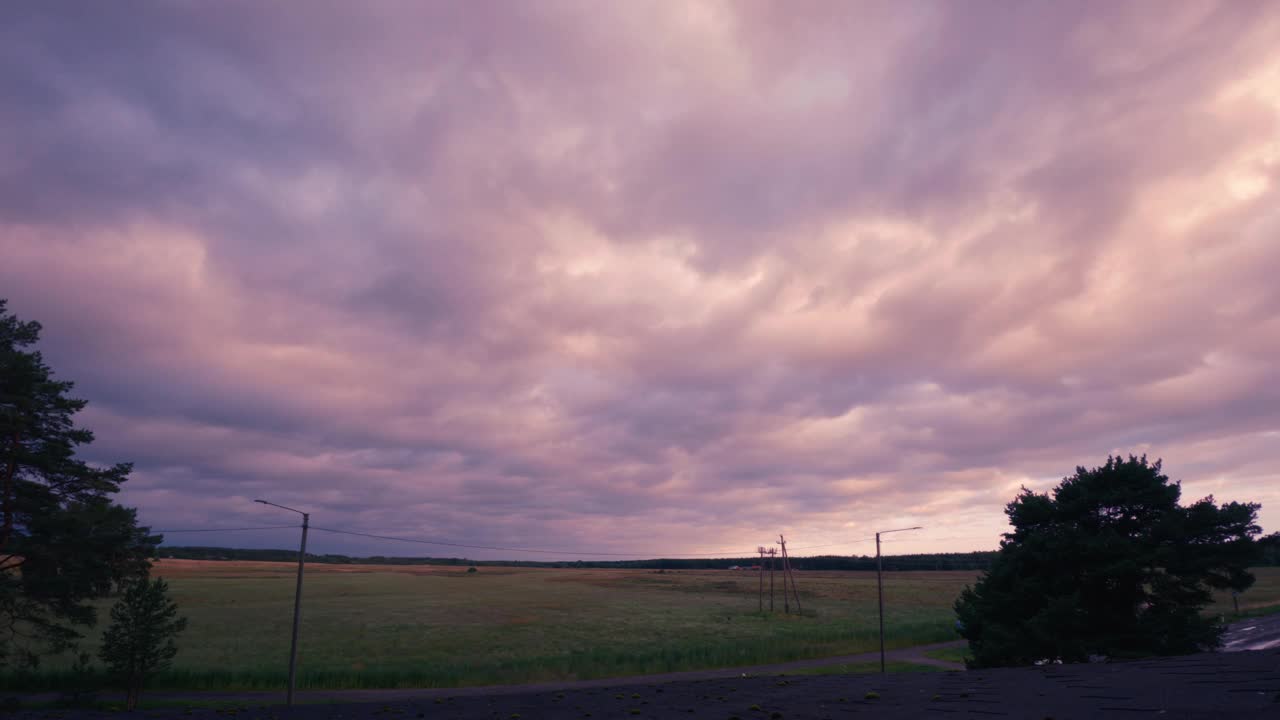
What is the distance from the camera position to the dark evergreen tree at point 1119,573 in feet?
108

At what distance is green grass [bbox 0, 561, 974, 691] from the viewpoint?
153 ft

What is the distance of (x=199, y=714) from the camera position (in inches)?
1064

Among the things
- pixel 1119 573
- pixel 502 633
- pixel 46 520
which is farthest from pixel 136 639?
pixel 1119 573

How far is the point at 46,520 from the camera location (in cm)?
3653

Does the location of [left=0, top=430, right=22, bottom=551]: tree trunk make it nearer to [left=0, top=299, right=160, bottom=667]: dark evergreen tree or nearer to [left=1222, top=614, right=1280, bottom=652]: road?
[left=0, top=299, right=160, bottom=667]: dark evergreen tree

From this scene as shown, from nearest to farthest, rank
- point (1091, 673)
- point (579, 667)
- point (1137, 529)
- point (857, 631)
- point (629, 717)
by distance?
point (1091, 673) < point (629, 717) < point (1137, 529) < point (579, 667) < point (857, 631)

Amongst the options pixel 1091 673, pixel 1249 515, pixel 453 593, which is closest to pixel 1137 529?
pixel 1249 515

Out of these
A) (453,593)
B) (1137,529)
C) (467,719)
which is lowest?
(453,593)

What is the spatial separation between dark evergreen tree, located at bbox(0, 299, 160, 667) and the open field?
6.08 meters

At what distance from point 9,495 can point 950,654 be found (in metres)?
67.3

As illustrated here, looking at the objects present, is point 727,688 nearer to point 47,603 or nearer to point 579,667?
point 579,667

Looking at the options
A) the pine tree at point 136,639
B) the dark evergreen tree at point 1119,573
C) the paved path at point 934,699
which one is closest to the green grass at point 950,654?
the dark evergreen tree at point 1119,573

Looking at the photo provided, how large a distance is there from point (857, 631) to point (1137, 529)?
1490 inches

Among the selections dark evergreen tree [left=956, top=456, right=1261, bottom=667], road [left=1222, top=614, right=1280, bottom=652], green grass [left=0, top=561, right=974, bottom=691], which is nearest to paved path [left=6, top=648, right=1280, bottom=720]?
dark evergreen tree [left=956, top=456, right=1261, bottom=667]
